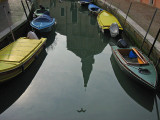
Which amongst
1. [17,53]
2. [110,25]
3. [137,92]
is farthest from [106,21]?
[17,53]

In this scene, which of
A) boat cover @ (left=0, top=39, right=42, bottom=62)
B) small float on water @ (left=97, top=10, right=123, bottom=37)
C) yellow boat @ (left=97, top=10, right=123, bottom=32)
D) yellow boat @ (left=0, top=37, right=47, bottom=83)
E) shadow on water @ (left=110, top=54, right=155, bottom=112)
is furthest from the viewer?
yellow boat @ (left=97, top=10, right=123, bottom=32)

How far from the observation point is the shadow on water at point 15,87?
6.69 m

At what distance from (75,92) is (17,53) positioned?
12.5 ft

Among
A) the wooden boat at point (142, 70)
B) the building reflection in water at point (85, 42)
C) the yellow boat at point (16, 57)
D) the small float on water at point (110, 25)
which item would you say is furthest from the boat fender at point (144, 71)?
the yellow boat at point (16, 57)

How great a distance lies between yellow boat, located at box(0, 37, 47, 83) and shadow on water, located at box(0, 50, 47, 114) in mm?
487

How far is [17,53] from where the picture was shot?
8.02m

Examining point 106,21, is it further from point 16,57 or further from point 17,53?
point 16,57

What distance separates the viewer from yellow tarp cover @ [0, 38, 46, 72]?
7127mm

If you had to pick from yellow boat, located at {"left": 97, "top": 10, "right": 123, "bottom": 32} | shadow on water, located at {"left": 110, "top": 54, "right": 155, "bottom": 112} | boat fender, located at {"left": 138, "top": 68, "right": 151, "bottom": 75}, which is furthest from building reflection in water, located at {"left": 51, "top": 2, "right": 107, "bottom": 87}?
boat fender, located at {"left": 138, "top": 68, "right": 151, "bottom": 75}

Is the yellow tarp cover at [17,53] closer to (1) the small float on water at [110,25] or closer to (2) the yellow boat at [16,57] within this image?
(2) the yellow boat at [16,57]

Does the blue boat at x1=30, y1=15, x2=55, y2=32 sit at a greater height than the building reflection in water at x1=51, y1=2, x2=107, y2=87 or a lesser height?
greater

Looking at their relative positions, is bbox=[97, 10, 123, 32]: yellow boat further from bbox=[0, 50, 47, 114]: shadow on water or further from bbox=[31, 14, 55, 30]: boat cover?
bbox=[0, 50, 47, 114]: shadow on water

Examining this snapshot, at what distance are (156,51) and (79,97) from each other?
513 centimetres

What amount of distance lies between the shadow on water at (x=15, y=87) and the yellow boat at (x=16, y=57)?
487mm
